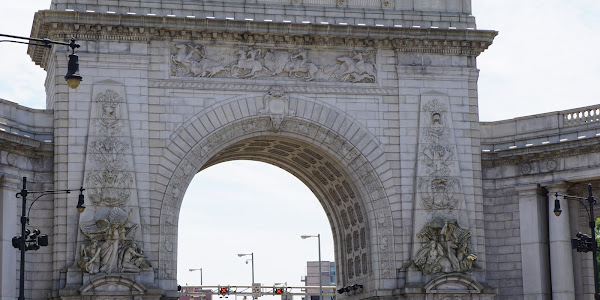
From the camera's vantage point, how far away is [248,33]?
49031 mm

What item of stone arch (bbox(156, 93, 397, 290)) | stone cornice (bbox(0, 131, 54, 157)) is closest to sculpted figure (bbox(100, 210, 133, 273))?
stone arch (bbox(156, 93, 397, 290))

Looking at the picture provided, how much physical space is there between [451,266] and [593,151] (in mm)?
8201

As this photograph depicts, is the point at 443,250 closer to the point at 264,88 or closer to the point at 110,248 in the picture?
the point at 264,88

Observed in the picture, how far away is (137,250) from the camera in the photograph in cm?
4588

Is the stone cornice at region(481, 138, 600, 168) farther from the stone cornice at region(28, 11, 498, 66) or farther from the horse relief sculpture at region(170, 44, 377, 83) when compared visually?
the horse relief sculpture at region(170, 44, 377, 83)

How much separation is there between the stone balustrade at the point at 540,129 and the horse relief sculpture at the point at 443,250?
16.7 ft

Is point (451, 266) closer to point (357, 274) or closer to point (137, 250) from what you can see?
point (357, 274)

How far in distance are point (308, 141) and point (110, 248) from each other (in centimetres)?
1022

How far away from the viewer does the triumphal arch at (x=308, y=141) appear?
→ 46156 millimetres

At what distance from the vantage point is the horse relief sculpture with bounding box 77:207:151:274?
45.1 meters

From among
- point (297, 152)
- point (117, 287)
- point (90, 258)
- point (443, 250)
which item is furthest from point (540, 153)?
point (90, 258)

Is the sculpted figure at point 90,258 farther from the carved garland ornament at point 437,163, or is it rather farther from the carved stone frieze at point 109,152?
the carved garland ornament at point 437,163

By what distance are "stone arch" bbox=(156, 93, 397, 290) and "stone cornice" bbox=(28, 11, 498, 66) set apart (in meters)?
2.87

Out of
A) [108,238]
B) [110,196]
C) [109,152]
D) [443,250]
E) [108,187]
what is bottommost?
[443,250]
